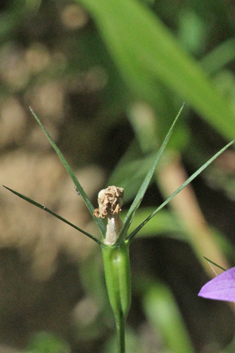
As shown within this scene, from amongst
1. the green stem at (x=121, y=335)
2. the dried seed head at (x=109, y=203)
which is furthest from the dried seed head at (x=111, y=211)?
the green stem at (x=121, y=335)

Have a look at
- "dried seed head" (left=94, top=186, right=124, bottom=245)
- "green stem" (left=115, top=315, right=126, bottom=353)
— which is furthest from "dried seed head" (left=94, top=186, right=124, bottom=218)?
"green stem" (left=115, top=315, right=126, bottom=353)

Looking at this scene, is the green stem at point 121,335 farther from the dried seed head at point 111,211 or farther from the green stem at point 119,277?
the dried seed head at point 111,211

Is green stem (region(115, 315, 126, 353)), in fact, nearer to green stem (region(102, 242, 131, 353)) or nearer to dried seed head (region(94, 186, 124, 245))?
green stem (region(102, 242, 131, 353))

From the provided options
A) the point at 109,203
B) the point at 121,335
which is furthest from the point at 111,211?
the point at 121,335

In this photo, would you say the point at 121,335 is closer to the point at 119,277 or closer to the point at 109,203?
the point at 119,277

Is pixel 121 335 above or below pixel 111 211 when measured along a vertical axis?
below

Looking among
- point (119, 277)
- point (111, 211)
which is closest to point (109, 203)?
point (111, 211)

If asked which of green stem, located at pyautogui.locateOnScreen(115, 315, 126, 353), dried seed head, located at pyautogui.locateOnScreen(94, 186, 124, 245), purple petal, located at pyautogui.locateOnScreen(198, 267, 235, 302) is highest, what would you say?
dried seed head, located at pyautogui.locateOnScreen(94, 186, 124, 245)
